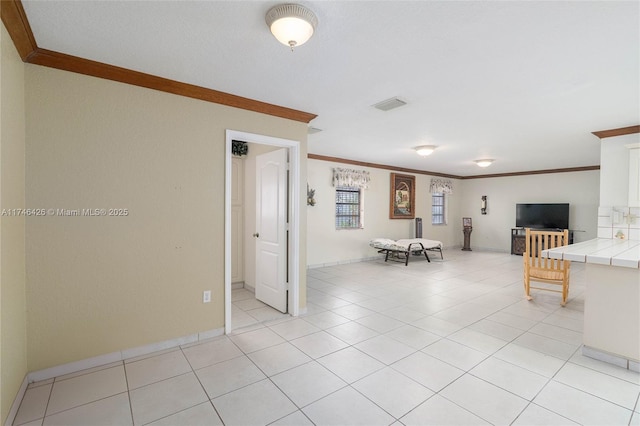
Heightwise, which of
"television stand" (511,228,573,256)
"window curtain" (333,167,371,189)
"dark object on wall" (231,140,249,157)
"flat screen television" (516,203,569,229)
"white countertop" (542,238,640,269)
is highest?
"dark object on wall" (231,140,249,157)

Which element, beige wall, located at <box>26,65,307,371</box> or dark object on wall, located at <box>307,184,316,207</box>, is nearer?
beige wall, located at <box>26,65,307,371</box>

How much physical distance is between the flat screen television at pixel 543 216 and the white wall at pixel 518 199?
208 millimetres

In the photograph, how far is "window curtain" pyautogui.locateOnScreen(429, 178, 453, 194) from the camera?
8.60m

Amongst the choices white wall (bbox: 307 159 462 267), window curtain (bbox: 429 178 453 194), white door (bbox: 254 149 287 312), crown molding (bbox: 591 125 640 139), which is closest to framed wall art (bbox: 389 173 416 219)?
white wall (bbox: 307 159 462 267)

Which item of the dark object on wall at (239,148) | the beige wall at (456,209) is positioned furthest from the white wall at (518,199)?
the dark object on wall at (239,148)

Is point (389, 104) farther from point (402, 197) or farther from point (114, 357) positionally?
point (402, 197)

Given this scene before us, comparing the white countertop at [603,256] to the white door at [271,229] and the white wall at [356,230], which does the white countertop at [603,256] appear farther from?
the white wall at [356,230]

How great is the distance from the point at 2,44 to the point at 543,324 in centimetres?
496

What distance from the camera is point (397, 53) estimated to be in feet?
6.78

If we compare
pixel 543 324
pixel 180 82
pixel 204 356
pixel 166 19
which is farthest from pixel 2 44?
pixel 543 324

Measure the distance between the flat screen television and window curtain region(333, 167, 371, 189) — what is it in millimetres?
4590

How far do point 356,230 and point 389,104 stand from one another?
421 centimetres

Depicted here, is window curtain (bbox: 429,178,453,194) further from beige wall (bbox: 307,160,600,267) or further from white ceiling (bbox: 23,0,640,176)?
white ceiling (bbox: 23,0,640,176)

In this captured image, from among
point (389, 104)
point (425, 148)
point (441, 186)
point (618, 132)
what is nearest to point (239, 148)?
point (389, 104)
